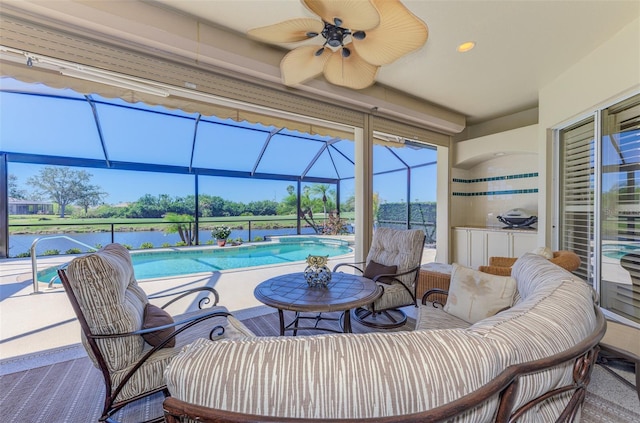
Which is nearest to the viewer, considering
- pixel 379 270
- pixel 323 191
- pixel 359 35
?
pixel 359 35

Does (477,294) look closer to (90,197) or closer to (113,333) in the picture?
(113,333)

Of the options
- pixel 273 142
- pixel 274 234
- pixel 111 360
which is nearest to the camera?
pixel 111 360

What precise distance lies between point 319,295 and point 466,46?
9.46 feet

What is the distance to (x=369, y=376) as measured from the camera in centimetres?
58

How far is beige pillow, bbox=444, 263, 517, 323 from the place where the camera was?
1823 mm

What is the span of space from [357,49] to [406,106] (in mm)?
2266

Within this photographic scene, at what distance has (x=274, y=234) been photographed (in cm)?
995

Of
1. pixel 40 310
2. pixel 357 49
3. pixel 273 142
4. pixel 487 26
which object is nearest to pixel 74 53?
pixel 357 49

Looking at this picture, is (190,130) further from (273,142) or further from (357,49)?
(357,49)

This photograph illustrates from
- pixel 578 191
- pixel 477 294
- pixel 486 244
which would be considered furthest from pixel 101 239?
pixel 578 191

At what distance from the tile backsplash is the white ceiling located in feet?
5.14

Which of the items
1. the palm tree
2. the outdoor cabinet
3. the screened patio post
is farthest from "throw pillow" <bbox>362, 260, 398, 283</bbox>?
the screened patio post

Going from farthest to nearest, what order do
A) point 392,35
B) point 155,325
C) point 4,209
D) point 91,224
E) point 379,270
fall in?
point 91,224 < point 4,209 < point 379,270 < point 392,35 < point 155,325

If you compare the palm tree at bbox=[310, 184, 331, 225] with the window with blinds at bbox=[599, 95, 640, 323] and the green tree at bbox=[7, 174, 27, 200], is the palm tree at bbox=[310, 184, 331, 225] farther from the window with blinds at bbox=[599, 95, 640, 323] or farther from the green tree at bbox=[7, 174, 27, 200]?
the window with blinds at bbox=[599, 95, 640, 323]
